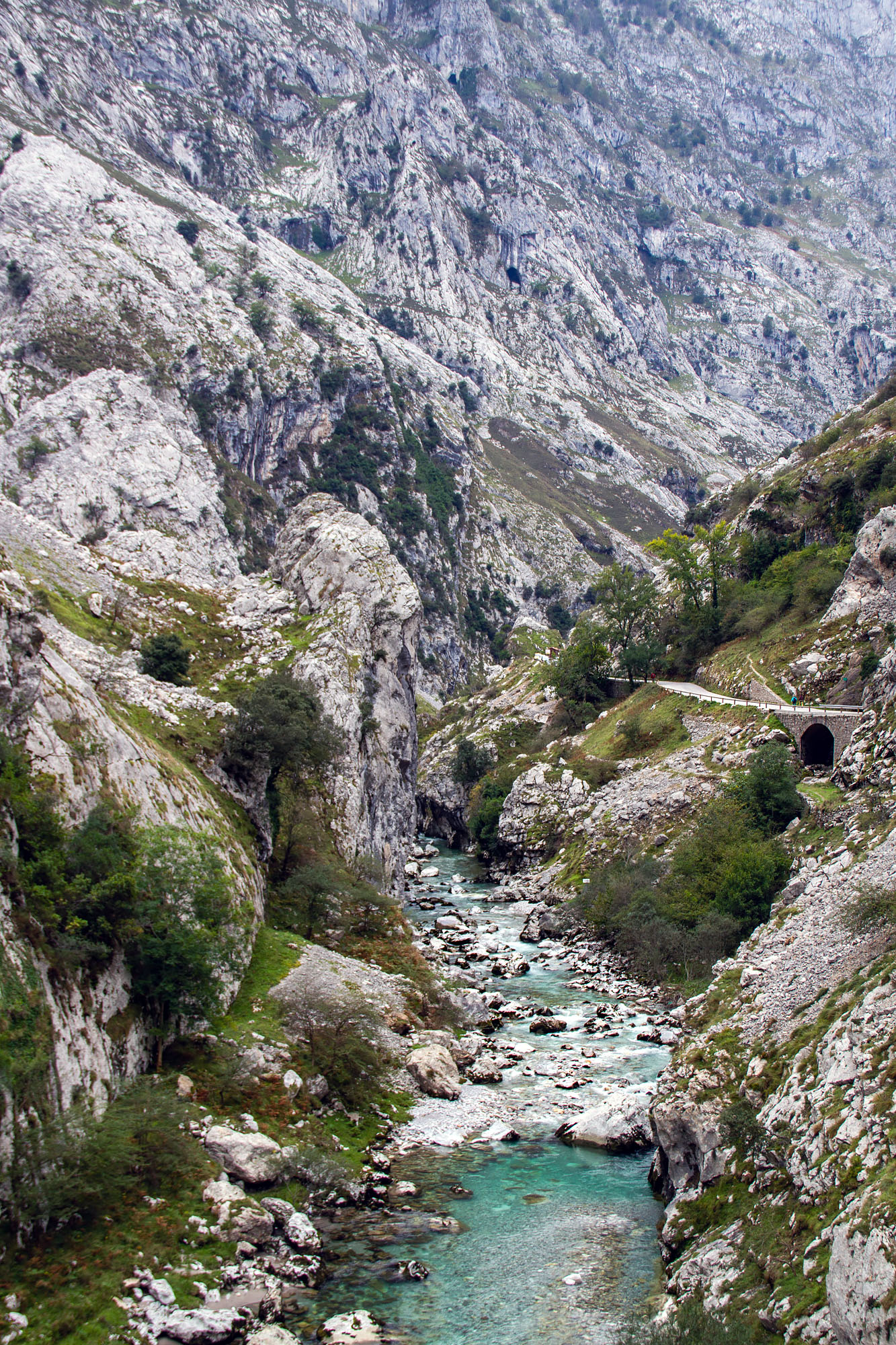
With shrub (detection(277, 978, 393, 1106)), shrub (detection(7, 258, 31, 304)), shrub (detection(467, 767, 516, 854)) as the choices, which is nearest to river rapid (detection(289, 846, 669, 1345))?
shrub (detection(277, 978, 393, 1106))

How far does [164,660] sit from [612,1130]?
95.6ft

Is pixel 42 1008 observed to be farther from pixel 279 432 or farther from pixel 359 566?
pixel 279 432

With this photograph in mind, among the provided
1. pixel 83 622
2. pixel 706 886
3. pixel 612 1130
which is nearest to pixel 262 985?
pixel 612 1130

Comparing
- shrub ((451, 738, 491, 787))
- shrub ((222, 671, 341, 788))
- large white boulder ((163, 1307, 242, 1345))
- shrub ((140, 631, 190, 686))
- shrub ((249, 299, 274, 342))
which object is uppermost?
shrub ((249, 299, 274, 342))

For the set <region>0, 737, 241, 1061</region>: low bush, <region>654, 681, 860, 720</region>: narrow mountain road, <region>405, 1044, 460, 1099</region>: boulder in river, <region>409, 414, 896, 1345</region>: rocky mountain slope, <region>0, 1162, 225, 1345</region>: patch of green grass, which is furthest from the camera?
<region>654, 681, 860, 720</region>: narrow mountain road

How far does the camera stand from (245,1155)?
796 inches

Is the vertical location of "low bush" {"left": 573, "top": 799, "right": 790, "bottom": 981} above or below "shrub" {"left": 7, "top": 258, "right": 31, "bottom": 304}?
below

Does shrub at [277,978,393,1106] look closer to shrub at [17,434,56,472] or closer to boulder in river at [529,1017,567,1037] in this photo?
boulder in river at [529,1017,567,1037]

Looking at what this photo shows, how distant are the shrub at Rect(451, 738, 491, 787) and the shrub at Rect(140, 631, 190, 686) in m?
49.4

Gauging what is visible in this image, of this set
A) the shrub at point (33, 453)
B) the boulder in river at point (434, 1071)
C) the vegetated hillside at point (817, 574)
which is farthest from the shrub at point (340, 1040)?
the shrub at point (33, 453)

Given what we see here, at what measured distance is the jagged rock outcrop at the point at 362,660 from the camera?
4928cm

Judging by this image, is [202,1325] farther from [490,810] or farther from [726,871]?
[490,810]

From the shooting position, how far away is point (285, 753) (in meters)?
36.9

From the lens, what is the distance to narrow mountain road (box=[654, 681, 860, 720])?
4912 centimetres
